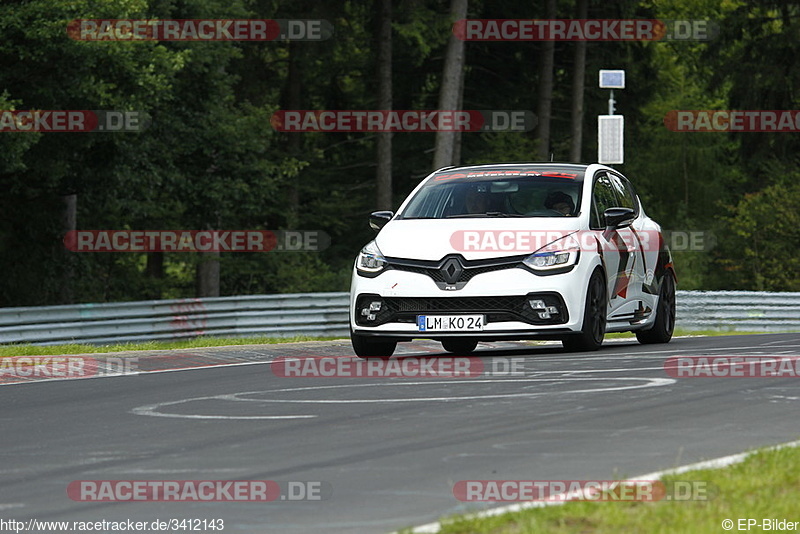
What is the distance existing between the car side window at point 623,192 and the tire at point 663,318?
93cm

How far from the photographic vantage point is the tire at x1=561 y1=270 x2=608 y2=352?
14562mm

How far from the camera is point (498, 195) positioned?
51.0 feet

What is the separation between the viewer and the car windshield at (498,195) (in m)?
15.3

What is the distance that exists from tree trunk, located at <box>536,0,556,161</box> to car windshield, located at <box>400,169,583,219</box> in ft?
117

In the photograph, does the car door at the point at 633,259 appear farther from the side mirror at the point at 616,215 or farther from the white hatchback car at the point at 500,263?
the side mirror at the point at 616,215

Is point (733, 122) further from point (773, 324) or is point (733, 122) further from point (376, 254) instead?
point (376, 254)

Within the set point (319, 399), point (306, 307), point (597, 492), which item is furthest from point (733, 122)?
point (597, 492)

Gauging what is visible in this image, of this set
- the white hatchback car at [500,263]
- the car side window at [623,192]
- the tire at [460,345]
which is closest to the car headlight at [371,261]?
the white hatchback car at [500,263]

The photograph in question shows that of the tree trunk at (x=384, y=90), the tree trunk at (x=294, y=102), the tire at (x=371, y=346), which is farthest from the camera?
the tree trunk at (x=294, y=102)

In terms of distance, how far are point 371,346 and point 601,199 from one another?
299 cm

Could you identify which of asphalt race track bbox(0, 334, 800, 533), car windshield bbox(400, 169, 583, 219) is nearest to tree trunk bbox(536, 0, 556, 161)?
car windshield bbox(400, 169, 583, 219)

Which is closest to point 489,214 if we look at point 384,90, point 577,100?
point 384,90

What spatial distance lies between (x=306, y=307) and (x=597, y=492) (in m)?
19.7

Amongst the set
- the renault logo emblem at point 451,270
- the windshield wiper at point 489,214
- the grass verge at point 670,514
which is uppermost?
the windshield wiper at point 489,214
